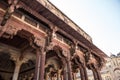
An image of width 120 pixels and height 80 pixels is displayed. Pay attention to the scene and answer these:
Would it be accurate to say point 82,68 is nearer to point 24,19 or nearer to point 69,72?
point 69,72

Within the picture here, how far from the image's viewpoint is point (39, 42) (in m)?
6.99

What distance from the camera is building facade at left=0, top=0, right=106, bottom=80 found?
20.4ft

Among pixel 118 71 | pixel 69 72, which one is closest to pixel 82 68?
pixel 69 72

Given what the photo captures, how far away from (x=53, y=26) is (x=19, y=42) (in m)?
3.03

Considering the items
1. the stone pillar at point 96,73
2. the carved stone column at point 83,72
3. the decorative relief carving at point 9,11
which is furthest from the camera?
the stone pillar at point 96,73

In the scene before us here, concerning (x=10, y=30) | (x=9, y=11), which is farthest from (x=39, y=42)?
(x=9, y=11)

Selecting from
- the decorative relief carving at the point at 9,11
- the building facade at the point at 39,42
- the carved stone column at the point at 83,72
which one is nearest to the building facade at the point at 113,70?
the building facade at the point at 39,42

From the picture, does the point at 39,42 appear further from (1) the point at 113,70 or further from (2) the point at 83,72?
(1) the point at 113,70

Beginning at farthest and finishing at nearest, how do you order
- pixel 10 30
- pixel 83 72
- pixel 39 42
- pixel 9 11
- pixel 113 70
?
pixel 113 70 → pixel 83 72 → pixel 39 42 → pixel 10 30 → pixel 9 11

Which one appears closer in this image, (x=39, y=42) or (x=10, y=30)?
(x=10, y=30)

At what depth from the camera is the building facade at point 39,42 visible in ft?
20.4

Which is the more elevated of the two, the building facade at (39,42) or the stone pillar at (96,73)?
the building facade at (39,42)

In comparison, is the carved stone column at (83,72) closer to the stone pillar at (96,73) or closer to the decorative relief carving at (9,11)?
the stone pillar at (96,73)

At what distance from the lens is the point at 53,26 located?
7727 millimetres
